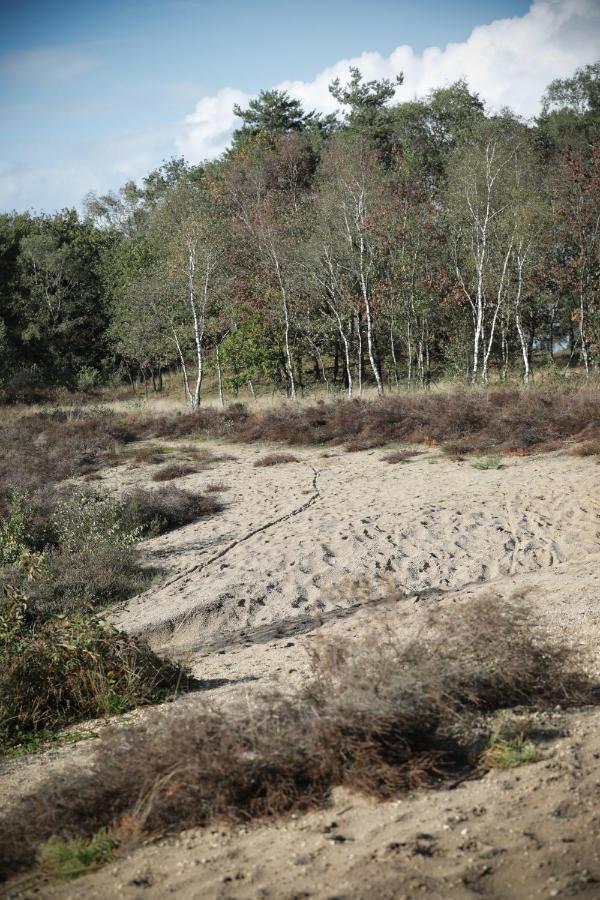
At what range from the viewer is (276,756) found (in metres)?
4.55

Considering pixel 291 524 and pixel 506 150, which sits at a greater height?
pixel 506 150

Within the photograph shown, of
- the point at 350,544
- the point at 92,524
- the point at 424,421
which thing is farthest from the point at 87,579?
the point at 424,421

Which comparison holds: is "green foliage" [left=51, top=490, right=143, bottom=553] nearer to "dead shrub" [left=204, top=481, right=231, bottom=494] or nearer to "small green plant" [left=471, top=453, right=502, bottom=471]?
"dead shrub" [left=204, top=481, right=231, bottom=494]

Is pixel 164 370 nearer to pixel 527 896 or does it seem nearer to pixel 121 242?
pixel 121 242

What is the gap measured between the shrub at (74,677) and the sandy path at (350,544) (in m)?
1.62

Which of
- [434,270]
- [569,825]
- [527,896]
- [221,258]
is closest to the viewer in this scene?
[527,896]

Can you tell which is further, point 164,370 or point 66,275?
point 164,370

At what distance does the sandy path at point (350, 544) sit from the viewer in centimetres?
1015

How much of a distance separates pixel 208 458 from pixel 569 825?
17.9m

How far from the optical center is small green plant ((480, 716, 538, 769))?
4664 millimetres

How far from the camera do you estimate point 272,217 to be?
136 ft

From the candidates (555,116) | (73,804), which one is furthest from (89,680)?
(555,116)

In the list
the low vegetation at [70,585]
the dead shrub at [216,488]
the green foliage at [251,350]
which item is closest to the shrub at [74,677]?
the low vegetation at [70,585]

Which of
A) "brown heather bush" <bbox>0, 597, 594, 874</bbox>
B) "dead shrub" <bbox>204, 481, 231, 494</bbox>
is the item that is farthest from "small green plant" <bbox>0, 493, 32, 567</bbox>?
"brown heather bush" <bbox>0, 597, 594, 874</bbox>
